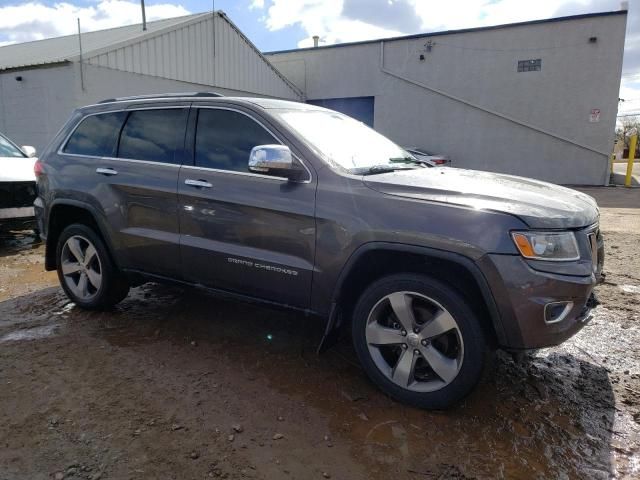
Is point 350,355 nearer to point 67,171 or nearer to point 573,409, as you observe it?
point 573,409

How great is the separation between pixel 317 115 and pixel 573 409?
2659 mm

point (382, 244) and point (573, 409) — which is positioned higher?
point (382, 244)

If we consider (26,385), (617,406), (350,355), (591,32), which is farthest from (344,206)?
(591,32)

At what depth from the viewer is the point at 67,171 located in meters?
4.17

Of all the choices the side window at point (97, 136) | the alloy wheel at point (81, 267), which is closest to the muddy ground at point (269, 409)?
the alloy wheel at point (81, 267)

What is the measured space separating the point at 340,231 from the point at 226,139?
3.96 feet

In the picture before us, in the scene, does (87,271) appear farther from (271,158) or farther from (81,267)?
(271,158)

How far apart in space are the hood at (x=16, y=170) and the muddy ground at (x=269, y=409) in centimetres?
340

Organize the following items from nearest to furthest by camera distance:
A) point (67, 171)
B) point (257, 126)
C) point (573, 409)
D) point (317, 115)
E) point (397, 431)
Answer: point (397, 431) < point (573, 409) < point (257, 126) < point (317, 115) < point (67, 171)

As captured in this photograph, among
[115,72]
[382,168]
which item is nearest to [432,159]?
[115,72]

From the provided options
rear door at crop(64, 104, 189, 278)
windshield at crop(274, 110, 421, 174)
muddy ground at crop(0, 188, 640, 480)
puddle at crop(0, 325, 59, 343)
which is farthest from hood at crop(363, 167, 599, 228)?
puddle at crop(0, 325, 59, 343)

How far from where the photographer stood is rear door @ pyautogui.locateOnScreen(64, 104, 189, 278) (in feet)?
11.8

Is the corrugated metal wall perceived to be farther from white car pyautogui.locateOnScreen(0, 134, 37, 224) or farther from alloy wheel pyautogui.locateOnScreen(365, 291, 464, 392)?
alloy wheel pyautogui.locateOnScreen(365, 291, 464, 392)

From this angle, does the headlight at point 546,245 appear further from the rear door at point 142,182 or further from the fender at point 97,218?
the fender at point 97,218
